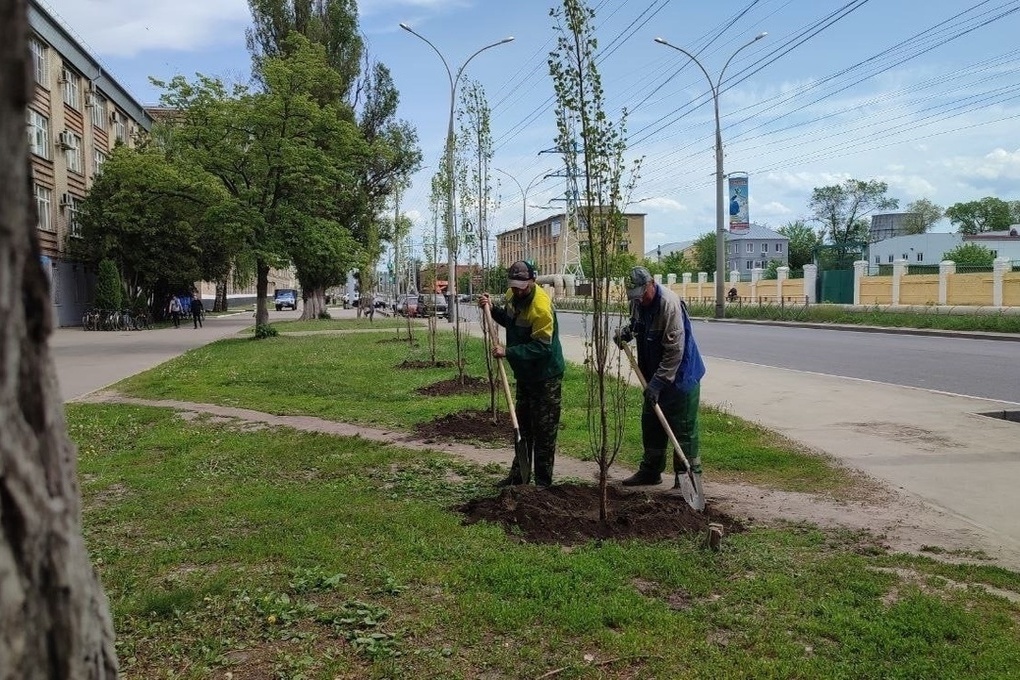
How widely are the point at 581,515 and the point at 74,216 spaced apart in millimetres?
32902

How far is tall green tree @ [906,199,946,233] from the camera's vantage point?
314 feet

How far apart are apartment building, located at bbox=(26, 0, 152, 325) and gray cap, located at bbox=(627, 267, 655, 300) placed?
27870 millimetres

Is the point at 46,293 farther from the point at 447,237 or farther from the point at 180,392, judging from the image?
the point at 447,237

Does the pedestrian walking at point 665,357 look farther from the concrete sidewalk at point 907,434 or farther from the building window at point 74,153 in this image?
the building window at point 74,153

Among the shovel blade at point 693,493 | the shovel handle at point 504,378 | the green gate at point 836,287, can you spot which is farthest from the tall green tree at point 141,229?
the green gate at point 836,287

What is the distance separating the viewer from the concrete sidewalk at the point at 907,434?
580cm

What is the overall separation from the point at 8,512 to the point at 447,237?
14.1 metres

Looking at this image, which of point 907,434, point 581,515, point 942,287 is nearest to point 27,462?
point 581,515

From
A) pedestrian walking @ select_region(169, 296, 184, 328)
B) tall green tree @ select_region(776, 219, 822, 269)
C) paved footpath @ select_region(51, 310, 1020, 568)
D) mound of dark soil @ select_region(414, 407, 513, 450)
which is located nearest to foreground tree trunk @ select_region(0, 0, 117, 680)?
paved footpath @ select_region(51, 310, 1020, 568)

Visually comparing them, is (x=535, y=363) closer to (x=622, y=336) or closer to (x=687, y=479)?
(x=622, y=336)

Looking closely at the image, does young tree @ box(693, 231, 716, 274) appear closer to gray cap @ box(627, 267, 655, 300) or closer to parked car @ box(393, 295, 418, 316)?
parked car @ box(393, 295, 418, 316)

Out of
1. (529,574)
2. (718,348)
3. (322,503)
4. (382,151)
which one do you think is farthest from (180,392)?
(382,151)

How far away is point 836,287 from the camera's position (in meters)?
41.5

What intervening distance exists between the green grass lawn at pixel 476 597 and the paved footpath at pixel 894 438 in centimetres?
89
